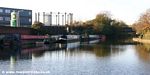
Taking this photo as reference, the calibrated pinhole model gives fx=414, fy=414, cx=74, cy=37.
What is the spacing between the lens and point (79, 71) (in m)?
30.6

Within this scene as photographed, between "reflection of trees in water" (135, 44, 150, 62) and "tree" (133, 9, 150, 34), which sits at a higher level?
"tree" (133, 9, 150, 34)

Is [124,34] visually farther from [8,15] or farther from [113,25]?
[8,15]

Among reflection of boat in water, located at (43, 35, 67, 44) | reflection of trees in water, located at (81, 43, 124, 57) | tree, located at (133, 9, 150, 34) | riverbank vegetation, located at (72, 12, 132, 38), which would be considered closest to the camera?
reflection of trees in water, located at (81, 43, 124, 57)

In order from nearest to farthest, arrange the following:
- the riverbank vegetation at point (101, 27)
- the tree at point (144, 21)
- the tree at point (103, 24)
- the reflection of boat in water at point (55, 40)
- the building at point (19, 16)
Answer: the reflection of boat in water at point (55, 40), the tree at point (144, 21), the building at point (19, 16), the riverbank vegetation at point (101, 27), the tree at point (103, 24)

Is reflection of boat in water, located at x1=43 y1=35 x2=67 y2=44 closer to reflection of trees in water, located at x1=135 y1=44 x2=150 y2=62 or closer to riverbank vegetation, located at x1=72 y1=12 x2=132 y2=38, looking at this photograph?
reflection of trees in water, located at x1=135 y1=44 x2=150 y2=62

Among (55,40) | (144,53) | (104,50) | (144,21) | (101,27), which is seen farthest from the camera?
(101,27)

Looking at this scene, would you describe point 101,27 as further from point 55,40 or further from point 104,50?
point 104,50

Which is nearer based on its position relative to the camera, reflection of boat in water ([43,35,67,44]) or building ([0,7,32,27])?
reflection of boat in water ([43,35,67,44])

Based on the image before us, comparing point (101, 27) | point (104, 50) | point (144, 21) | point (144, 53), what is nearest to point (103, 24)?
point (101, 27)

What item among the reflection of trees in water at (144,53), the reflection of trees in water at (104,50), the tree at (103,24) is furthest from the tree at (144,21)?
the reflection of trees in water at (144,53)

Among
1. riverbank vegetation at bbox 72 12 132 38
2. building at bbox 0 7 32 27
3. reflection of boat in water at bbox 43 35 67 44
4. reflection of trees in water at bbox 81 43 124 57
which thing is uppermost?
building at bbox 0 7 32 27

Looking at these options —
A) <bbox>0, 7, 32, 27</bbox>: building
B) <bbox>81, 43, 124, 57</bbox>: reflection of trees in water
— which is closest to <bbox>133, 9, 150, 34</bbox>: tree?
<bbox>0, 7, 32, 27</bbox>: building

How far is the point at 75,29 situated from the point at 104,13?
75.0 feet

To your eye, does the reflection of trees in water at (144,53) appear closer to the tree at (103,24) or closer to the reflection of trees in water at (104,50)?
the reflection of trees in water at (104,50)
